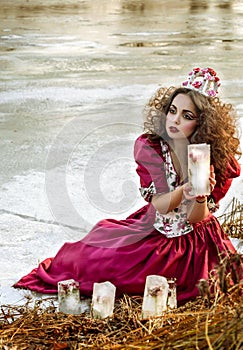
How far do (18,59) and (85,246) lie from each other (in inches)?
221

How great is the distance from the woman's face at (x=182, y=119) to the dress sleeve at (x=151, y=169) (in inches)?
4.8

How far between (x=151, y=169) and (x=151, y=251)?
0.38 meters

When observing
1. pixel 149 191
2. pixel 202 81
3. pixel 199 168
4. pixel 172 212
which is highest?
pixel 202 81

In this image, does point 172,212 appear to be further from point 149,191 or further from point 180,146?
point 180,146

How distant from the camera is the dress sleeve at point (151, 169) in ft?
11.4

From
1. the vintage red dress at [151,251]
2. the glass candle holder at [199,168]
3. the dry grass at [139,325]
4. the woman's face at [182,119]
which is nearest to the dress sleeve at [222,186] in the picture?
the vintage red dress at [151,251]

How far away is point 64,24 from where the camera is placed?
1178 cm

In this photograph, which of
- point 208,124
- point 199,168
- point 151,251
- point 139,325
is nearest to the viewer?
point 139,325

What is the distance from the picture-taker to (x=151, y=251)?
3.52 m

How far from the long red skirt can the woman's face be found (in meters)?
0.44

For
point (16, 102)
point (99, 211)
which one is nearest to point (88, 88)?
point (16, 102)

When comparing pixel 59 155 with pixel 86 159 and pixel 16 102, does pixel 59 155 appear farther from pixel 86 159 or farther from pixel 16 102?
pixel 16 102

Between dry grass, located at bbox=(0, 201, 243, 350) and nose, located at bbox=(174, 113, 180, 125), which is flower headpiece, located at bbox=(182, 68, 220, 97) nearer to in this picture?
nose, located at bbox=(174, 113, 180, 125)

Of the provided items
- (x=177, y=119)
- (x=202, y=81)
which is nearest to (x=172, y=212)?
(x=177, y=119)
